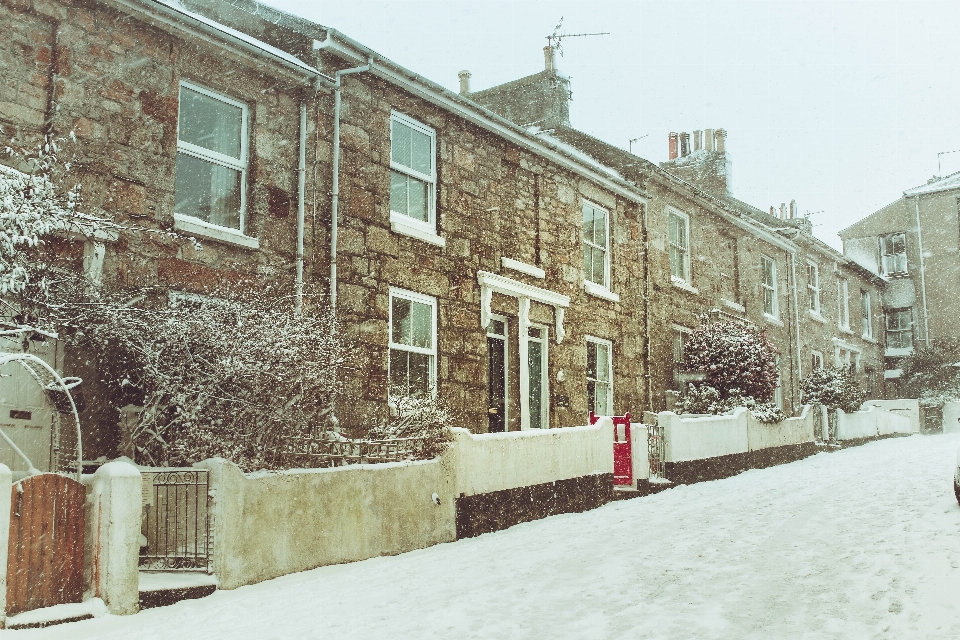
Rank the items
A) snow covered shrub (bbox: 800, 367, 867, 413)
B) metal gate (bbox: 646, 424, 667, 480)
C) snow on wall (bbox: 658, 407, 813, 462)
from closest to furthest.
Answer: metal gate (bbox: 646, 424, 667, 480)
snow on wall (bbox: 658, 407, 813, 462)
snow covered shrub (bbox: 800, 367, 867, 413)

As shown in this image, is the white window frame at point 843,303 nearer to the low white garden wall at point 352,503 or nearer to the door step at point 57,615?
the low white garden wall at point 352,503

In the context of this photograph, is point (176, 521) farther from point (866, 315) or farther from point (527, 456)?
point (866, 315)

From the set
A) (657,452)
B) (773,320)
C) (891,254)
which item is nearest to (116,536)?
(657,452)

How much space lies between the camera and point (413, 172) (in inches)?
498

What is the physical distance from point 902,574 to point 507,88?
15551mm

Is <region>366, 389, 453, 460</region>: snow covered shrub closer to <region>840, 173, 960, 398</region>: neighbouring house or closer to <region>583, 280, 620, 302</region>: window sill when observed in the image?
<region>583, 280, 620, 302</region>: window sill

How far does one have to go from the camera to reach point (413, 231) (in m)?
12.3

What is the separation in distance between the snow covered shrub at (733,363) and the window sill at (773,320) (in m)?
5.36

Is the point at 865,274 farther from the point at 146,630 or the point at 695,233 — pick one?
the point at 146,630

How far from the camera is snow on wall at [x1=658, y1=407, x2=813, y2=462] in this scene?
14.5m

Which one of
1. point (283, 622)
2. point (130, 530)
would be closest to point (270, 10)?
point (130, 530)

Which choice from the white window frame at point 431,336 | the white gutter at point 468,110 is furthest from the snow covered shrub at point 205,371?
the white gutter at point 468,110

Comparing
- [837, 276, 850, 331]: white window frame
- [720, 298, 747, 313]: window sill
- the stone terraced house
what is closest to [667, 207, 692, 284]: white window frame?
the stone terraced house

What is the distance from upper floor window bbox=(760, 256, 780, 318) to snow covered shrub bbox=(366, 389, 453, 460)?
14.9 m
